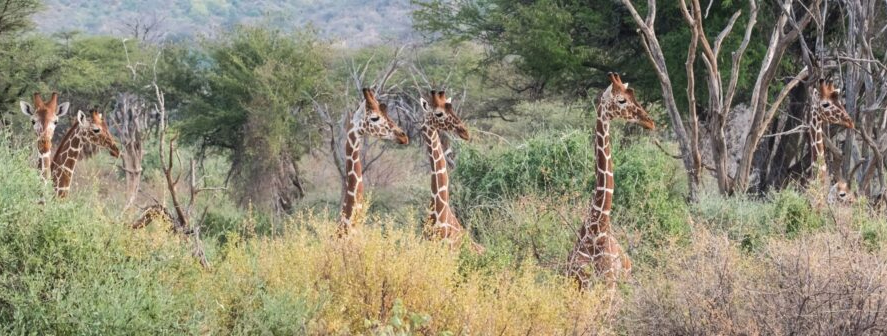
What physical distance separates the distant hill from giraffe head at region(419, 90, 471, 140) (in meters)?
60.0

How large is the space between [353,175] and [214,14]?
233 feet

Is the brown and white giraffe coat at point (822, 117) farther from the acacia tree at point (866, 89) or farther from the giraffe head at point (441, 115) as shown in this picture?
the giraffe head at point (441, 115)

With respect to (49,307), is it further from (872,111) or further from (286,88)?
(286,88)

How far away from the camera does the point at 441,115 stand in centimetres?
797

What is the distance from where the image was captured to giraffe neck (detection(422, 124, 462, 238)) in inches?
306

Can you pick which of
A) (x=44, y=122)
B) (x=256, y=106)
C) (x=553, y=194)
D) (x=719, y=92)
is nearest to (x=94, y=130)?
(x=44, y=122)

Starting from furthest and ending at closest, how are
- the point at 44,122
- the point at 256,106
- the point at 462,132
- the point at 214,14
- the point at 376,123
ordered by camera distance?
the point at 214,14, the point at 256,106, the point at 44,122, the point at 376,123, the point at 462,132

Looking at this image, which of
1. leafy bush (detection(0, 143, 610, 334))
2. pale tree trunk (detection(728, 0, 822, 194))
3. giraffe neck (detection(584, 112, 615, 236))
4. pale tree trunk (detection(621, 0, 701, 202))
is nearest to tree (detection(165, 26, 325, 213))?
pale tree trunk (detection(621, 0, 701, 202))

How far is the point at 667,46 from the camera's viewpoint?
48.6 feet

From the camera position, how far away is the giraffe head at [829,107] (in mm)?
9617

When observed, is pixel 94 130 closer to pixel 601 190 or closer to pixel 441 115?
pixel 441 115

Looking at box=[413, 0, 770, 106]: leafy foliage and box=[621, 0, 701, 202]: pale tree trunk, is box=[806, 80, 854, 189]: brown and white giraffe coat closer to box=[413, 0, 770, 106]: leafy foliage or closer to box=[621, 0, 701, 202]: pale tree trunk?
box=[621, 0, 701, 202]: pale tree trunk

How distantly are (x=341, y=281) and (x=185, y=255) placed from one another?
32.5 inches

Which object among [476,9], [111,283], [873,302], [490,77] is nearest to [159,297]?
[111,283]
